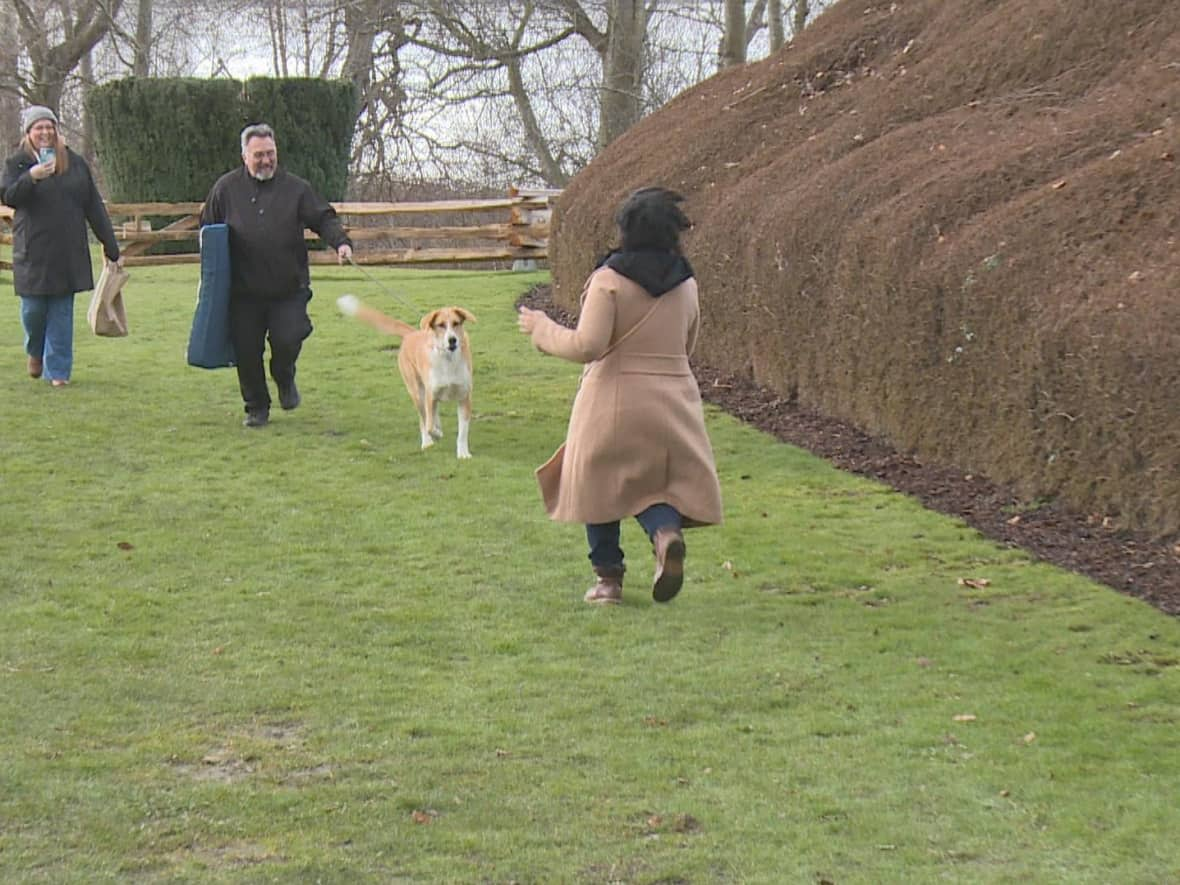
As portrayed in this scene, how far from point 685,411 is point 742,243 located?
21.6 feet

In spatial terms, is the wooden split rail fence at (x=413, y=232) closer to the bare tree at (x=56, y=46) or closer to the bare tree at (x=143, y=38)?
the bare tree at (x=143, y=38)

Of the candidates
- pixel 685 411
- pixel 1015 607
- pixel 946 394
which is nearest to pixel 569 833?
pixel 685 411

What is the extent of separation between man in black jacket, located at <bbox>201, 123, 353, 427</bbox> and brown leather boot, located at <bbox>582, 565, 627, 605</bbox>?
4.41 metres

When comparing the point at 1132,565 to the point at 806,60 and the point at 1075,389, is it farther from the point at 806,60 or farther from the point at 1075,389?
the point at 806,60

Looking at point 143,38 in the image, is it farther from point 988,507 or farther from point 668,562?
point 668,562

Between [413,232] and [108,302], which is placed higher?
[413,232]

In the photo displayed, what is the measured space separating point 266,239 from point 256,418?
4.85 ft

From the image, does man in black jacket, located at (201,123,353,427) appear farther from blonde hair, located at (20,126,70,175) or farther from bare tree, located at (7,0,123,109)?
bare tree, located at (7,0,123,109)

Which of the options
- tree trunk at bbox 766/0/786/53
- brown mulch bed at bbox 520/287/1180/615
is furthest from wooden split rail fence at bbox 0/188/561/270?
brown mulch bed at bbox 520/287/1180/615

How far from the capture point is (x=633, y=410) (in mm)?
7258

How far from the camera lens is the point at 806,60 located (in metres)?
17.3

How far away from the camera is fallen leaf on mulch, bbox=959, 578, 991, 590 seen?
8070mm

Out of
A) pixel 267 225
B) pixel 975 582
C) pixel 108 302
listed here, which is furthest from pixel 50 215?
pixel 975 582

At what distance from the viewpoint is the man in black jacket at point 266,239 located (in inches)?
456
